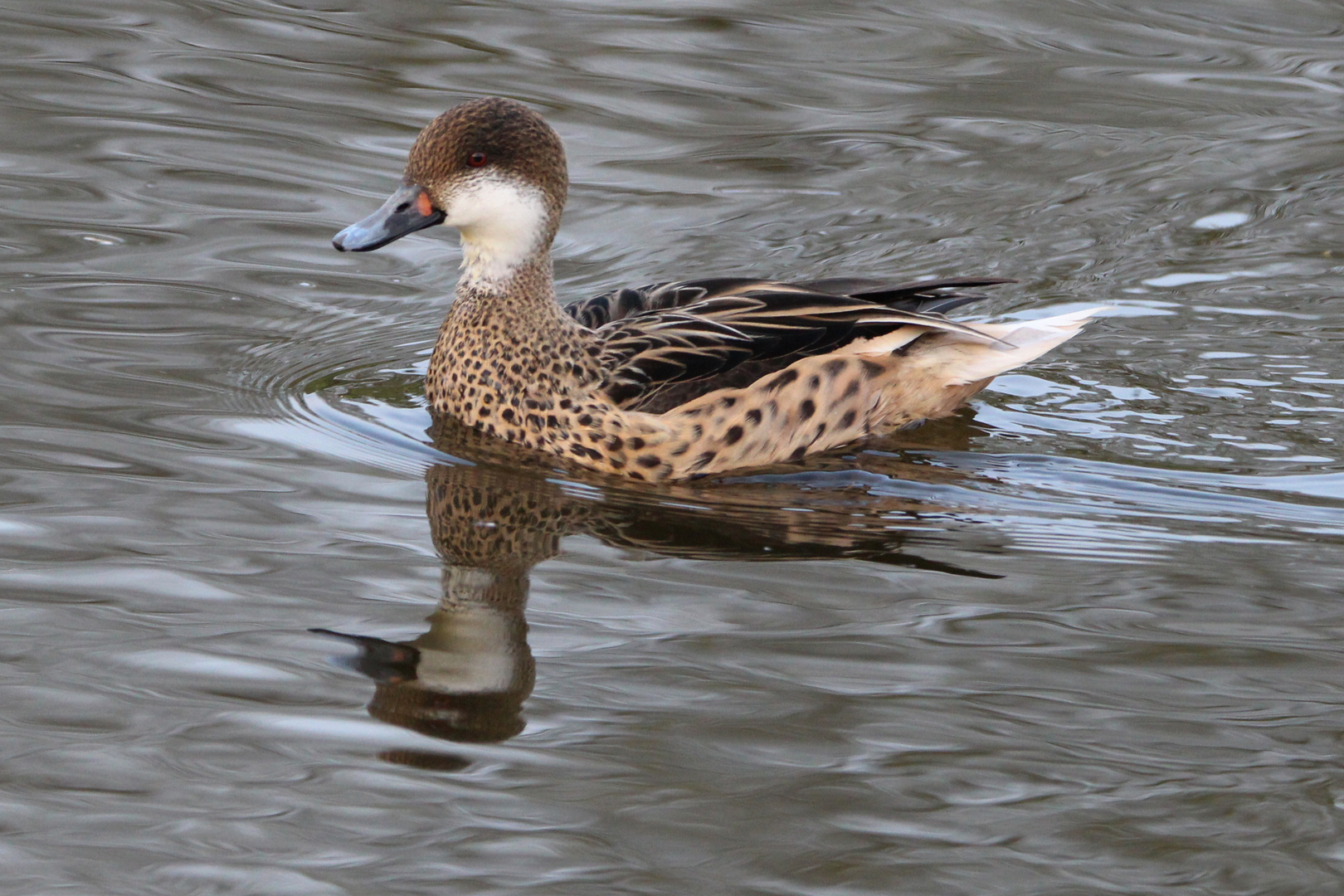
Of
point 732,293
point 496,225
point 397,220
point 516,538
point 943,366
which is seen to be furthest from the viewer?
point 943,366

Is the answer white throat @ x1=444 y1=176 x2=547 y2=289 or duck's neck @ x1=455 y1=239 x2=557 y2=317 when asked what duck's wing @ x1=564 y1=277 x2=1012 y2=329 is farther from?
white throat @ x1=444 y1=176 x2=547 y2=289

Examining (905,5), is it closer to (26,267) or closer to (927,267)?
(927,267)

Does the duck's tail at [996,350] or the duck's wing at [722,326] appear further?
the duck's tail at [996,350]

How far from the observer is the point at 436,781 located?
4.62 meters

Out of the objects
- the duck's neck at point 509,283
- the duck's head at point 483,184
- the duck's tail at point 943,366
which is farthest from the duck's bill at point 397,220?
the duck's tail at point 943,366

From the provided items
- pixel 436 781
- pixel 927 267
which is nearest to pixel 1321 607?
pixel 436 781

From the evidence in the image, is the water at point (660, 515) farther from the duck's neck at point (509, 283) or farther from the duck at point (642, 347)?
the duck's neck at point (509, 283)

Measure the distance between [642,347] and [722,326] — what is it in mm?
333

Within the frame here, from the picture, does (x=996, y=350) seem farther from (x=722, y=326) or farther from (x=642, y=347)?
(x=642, y=347)

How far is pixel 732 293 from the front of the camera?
25.0ft

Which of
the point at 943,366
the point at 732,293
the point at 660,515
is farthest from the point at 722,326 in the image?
the point at 660,515

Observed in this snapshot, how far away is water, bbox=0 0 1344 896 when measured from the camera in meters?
4.51

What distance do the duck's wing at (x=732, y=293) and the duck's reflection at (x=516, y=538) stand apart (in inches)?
23.4

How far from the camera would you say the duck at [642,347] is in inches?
282
